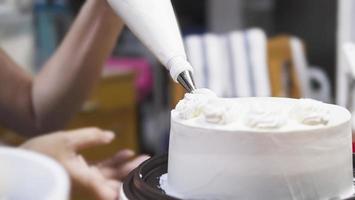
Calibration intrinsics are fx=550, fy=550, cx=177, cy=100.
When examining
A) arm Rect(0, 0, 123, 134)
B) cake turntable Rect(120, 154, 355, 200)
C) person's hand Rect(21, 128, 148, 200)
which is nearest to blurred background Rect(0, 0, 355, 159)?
arm Rect(0, 0, 123, 134)

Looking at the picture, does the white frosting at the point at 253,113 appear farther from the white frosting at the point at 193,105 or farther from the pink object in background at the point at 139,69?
the pink object in background at the point at 139,69

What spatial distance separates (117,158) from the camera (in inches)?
24.5

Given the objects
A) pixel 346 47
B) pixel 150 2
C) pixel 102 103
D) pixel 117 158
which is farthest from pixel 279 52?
pixel 150 2

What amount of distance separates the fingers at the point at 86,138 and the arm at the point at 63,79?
0.17m

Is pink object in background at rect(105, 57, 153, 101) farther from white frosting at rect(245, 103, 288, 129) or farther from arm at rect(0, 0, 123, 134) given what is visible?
white frosting at rect(245, 103, 288, 129)

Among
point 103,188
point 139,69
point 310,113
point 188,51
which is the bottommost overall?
point 139,69

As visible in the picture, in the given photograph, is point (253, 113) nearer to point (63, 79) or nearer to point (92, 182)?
point (92, 182)

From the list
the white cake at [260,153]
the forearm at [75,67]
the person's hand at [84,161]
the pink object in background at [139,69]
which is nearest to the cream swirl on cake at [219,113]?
the white cake at [260,153]

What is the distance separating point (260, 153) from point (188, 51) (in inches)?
55.2

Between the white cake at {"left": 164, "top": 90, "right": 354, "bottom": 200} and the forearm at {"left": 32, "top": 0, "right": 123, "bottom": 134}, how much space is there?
1.11 ft

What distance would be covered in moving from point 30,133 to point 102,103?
1100 mm

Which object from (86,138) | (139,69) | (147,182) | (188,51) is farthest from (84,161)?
(139,69)

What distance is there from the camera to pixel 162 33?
47cm

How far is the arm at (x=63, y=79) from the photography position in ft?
2.38
